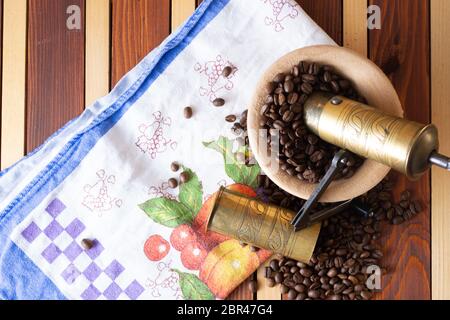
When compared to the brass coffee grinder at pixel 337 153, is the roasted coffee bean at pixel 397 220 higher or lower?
lower

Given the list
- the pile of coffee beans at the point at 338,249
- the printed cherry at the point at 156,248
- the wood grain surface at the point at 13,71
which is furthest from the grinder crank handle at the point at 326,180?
the wood grain surface at the point at 13,71

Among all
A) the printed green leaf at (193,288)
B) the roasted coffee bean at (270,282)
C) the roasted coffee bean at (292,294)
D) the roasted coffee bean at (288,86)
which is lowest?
the printed green leaf at (193,288)

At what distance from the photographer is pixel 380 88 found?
1.03 m

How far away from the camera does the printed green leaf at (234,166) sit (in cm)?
122

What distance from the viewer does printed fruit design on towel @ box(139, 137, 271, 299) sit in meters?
1.22

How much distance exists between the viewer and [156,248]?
4.06 ft

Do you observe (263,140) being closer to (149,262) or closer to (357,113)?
(357,113)

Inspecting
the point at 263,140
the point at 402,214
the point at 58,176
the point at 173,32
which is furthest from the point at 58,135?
the point at 402,214

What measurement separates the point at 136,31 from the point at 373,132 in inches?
25.7

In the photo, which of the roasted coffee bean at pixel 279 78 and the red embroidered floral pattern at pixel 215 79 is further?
the red embroidered floral pattern at pixel 215 79

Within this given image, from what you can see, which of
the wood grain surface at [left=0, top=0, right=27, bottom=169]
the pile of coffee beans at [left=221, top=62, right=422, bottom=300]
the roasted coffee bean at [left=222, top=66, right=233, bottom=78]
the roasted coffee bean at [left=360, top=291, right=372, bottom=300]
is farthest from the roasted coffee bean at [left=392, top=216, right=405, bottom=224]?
the wood grain surface at [left=0, top=0, right=27, bottom=169]

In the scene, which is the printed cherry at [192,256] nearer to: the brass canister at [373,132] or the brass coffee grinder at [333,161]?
the brass coffee grinder at [333,161]

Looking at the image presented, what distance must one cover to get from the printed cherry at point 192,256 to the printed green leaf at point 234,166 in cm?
18

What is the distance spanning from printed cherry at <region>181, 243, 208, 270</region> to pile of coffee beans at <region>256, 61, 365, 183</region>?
323 mm
